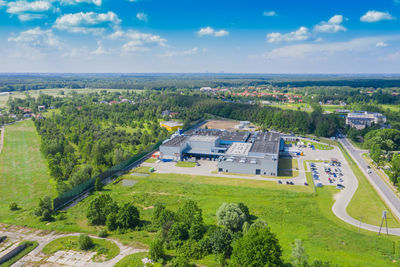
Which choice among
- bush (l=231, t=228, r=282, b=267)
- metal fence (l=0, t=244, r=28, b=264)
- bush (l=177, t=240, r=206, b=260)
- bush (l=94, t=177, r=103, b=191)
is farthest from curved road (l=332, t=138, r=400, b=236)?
metal fence (l=0, t=244, r=28, b=264)

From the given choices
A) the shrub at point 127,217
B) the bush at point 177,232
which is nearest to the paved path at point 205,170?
the shrub at point 127,217

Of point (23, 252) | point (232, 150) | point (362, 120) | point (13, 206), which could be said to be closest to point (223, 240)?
point (23, 252)

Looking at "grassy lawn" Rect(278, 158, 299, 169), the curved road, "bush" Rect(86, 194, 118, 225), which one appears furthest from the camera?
"grassy lawn" Rect(278, 158, 299, 169)

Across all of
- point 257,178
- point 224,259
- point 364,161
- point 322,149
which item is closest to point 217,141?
point 257,178

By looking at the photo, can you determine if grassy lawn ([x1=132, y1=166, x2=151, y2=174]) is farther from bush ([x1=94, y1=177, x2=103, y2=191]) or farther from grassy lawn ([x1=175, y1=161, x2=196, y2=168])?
bush ([x1=94, y1=177, x2=103, y2=191])

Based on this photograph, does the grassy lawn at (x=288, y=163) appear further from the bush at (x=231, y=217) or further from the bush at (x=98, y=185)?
the bush at (x=98, y=185)
